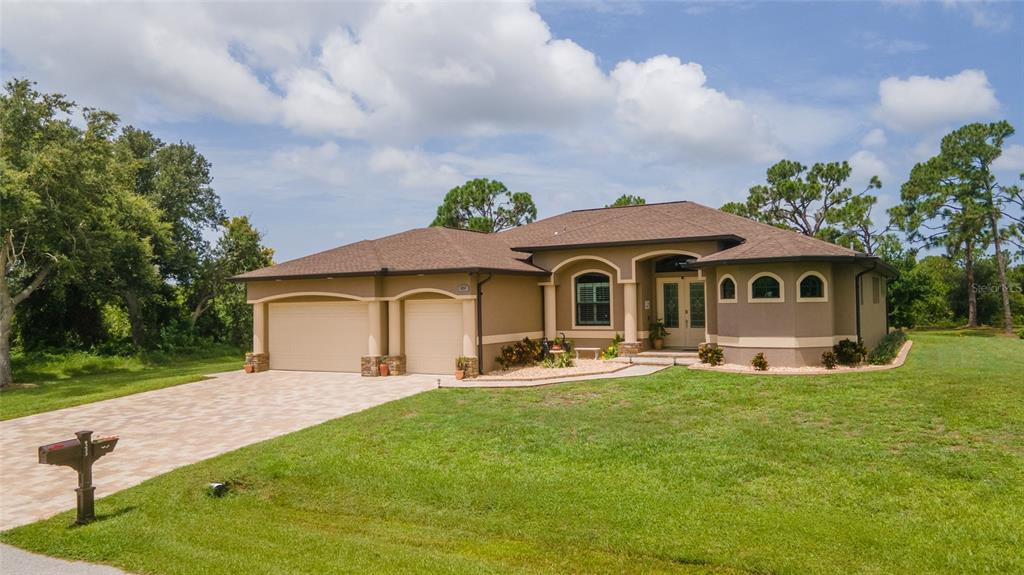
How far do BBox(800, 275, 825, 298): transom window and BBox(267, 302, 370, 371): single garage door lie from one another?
482 inches

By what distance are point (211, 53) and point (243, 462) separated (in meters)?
9.44

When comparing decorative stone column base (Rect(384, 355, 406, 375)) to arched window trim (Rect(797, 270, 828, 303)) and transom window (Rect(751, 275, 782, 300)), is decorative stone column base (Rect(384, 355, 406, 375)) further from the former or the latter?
arched window trim (Rect(797, 270, 828, 303))

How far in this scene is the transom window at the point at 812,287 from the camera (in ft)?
50.9

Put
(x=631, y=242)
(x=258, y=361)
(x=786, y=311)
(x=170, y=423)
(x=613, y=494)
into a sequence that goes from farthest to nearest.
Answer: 1. (x=258, y=361)
2. (x=631, y=242)
3. (x=786, y=311)
4. (x=170, y=423)
5. (x=613, y=494)

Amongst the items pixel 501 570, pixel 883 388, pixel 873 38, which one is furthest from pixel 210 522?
pixel 873 38

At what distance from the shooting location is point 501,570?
18.0ft

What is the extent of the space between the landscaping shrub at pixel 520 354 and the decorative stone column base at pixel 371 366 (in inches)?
136

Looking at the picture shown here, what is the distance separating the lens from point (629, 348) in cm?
1847

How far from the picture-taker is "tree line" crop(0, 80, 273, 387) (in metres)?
19.9

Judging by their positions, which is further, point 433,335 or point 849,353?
point 433,335

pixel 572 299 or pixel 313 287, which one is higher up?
pixel 313 287

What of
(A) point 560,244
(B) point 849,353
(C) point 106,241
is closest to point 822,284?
(B) point 849,353

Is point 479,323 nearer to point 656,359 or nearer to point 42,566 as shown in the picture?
point 656,359

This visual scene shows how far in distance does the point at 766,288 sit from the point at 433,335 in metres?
9.21
